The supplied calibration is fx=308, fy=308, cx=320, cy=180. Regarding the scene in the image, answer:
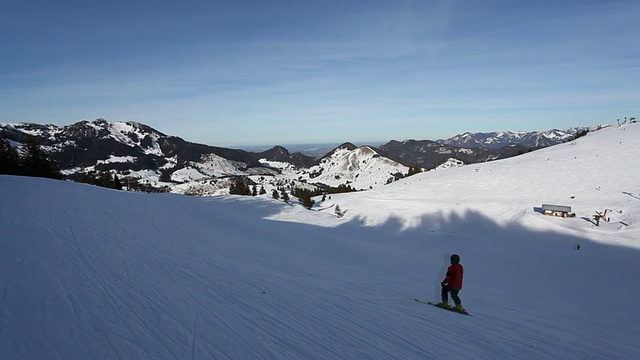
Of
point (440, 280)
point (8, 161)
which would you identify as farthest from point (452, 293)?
point (8, 161)

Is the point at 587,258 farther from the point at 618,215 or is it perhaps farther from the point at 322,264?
the point at 322,264

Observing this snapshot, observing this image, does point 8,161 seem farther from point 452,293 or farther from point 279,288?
point 452,293

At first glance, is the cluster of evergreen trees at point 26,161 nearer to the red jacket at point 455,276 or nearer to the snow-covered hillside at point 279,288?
the snow-covered hillside at point 279,288

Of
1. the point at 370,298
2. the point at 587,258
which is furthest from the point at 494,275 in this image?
the point at 370,298

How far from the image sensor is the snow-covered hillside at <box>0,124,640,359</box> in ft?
17.8

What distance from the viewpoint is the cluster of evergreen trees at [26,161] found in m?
38.8

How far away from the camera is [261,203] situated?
40.9 m

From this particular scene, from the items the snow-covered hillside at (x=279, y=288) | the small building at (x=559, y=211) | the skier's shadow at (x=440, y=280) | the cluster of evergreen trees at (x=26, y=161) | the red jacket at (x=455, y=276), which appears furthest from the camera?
the cluster of evergreen trees at (x=26, y=161)

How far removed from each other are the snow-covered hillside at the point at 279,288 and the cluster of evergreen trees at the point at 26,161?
21.4 m

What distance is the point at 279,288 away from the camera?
9.54m

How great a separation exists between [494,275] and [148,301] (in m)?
19.3

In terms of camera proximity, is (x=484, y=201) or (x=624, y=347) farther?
(x=484, y=201)

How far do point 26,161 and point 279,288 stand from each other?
165 ft

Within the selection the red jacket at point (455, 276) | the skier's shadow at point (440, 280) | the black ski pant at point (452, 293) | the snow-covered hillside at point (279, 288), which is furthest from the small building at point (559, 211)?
the red jacket at point (455, 276)
